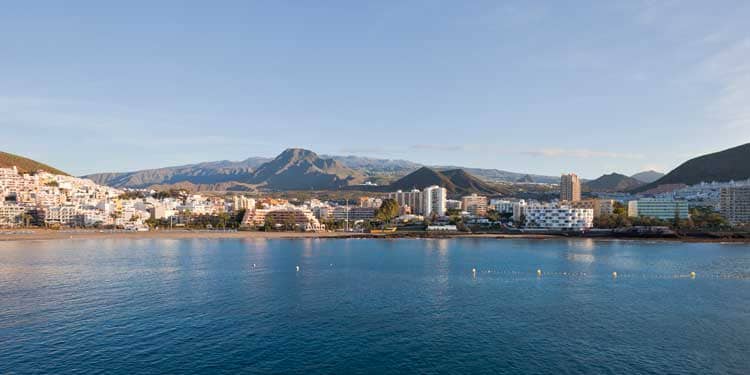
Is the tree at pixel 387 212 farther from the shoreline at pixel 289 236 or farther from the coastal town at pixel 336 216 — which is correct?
the shoreline at pixel 289 236

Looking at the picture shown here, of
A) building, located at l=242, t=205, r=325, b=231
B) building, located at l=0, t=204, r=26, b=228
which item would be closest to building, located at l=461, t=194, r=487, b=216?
building, located at l=242, t=205, r=325, b=231

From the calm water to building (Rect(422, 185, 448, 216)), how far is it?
11744cm

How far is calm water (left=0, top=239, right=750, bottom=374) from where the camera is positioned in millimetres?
23031

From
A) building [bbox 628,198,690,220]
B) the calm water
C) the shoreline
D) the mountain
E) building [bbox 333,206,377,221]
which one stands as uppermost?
the mountain

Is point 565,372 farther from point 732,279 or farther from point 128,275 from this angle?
point 128,275

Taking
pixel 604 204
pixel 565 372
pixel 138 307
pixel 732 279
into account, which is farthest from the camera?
pixel 604 204

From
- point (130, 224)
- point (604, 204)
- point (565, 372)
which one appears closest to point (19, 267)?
point (565, 372)

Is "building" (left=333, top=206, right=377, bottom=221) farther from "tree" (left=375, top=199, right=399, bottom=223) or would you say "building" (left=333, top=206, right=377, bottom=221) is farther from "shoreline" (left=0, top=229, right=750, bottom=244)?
"shoreline" (left=0, top=229, right=750, bottom=244)

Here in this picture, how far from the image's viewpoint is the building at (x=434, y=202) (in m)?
175

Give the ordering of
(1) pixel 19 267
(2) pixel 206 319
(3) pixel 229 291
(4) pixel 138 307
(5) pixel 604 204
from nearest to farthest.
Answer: (2) pixel 206 319
(4) pixel 138 307
(3) pixel 229 291
(1) pixel 19 267
(5) pixel 604 204

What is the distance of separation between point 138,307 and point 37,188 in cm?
15107

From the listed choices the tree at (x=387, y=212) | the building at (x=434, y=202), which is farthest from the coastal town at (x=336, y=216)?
the building at (x=434, y=202)

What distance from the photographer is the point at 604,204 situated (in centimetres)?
14500

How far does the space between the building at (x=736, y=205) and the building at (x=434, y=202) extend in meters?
83.7
